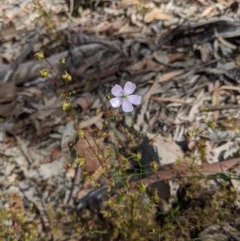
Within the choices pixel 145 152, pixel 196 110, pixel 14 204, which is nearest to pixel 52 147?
pixel 14 204

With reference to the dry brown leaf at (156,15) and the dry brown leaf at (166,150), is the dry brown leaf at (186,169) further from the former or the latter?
the dry brown leaf at (156,15)

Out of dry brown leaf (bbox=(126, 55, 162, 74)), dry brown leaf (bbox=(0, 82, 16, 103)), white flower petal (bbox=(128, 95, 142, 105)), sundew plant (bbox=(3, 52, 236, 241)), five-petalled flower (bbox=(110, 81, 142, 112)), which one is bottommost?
sundew plant (bbox=(3, 52, 236, 241))

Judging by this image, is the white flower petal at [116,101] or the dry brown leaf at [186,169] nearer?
the white flower petal at [116,101]

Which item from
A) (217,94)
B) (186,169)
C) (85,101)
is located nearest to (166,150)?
(186,169)

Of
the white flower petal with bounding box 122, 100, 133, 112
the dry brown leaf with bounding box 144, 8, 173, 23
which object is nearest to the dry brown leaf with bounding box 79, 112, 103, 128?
the dry brown leaf with bounding box 144, 8, 173, 23

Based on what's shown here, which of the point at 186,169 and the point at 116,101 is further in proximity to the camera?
the point at 186,169

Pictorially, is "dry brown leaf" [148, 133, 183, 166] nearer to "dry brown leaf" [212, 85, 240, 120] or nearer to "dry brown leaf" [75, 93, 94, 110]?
"dry brown leaf" [212, 85, 240, 120]

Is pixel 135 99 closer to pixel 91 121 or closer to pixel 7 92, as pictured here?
pixel 91 121

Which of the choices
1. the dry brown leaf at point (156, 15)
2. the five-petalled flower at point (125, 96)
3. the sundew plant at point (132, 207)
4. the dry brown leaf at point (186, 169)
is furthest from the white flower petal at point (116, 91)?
the dry brown leaf at point (156, 15)
